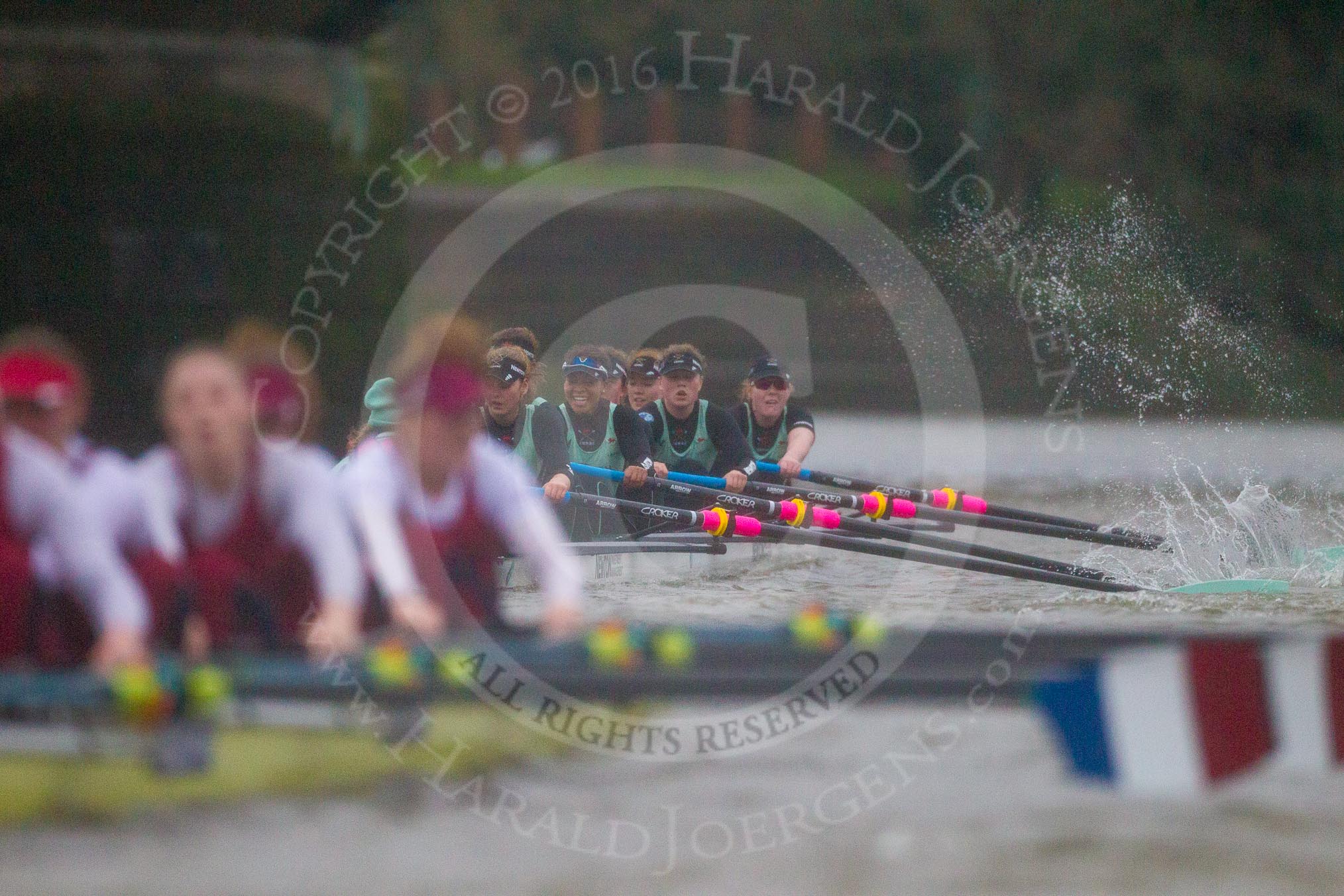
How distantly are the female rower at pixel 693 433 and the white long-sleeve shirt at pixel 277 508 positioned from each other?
4048 millimetres

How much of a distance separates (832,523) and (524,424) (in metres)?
1.36

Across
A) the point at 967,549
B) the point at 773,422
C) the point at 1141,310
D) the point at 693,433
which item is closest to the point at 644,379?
the point at 693,433

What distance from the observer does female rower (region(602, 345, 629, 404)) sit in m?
7.43

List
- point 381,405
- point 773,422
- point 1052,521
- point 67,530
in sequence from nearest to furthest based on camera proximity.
A: point 67,530, point 381,405, point 1052,521, point 773,422

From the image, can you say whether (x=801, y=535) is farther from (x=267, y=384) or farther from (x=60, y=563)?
(x=60, y=563)

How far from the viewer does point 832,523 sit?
21.2 ft

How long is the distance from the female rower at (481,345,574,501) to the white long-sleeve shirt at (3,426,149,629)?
335 centimetres

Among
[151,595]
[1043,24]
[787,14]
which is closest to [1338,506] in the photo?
[151,595]

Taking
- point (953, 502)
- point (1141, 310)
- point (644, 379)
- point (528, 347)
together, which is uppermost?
point (1141, 310)

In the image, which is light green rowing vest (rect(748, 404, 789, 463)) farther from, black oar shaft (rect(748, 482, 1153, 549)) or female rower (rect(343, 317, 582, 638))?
female rower (rect(343, 317, 582, 638))

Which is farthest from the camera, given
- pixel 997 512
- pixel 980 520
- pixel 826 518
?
pixel 997 512

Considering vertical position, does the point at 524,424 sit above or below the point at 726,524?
above

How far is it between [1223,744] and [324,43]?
791 cm

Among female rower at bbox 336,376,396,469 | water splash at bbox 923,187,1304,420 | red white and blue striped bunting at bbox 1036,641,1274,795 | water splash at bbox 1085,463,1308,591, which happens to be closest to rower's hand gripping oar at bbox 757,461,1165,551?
water splash at bbox 1085,463,1308,591
